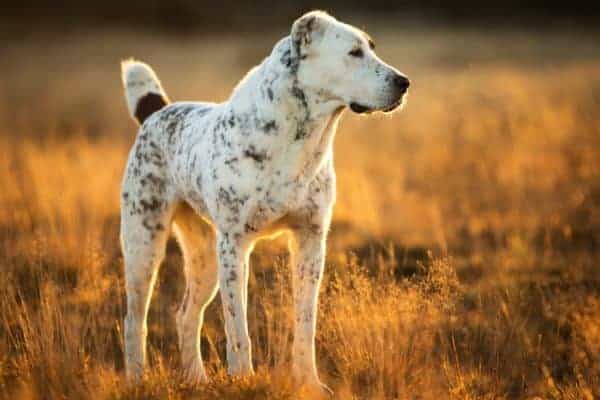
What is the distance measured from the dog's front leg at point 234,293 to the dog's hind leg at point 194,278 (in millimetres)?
761

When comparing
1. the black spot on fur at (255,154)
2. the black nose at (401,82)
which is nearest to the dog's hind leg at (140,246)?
the black spot on fur at (255,154)

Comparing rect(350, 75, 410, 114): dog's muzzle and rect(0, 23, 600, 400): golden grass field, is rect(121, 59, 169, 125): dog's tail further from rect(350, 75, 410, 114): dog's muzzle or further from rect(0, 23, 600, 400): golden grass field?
rect(350, 75, 410, 114): dog's muzzle

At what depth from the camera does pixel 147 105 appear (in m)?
7.01

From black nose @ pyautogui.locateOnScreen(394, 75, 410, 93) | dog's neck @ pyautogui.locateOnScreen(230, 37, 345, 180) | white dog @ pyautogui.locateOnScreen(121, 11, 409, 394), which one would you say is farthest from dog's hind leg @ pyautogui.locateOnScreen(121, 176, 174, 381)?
black nose @ pyautogui.locateOnScreen(394, 75, 410, 93)

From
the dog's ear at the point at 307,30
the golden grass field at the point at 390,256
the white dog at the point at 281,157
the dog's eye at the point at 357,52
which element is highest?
the dog's ear at the point at 307,30

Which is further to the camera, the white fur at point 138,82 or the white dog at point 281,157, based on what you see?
the white fur at point 138,82

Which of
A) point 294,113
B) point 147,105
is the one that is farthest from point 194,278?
point 294,113

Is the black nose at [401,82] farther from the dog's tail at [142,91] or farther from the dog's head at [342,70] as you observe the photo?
the dog's tail at [142,91]

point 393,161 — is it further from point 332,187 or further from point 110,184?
point 332,187

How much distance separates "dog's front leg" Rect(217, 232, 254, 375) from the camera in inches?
216

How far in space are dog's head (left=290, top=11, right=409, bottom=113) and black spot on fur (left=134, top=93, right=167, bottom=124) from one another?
1.91 meters

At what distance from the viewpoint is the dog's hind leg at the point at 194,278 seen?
636cm

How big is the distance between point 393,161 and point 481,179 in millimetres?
2052

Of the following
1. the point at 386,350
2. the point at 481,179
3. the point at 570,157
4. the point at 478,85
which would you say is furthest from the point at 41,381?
the point at 478,85
